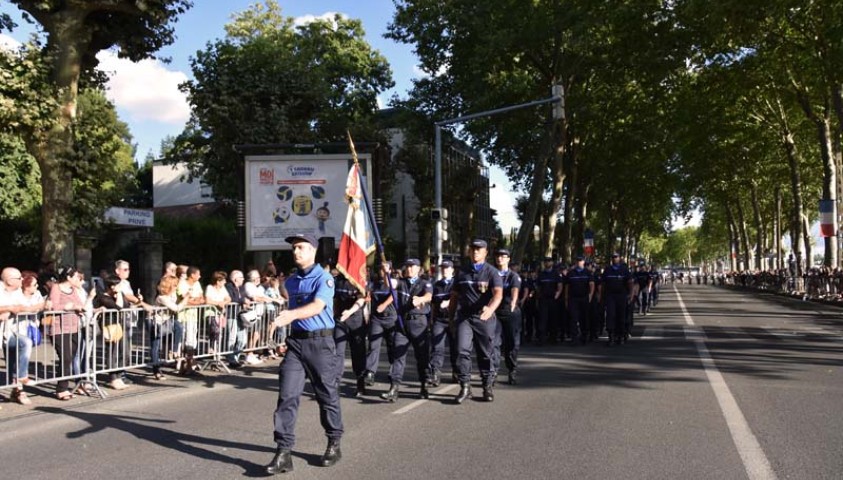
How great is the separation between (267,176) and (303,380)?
45.6 feet

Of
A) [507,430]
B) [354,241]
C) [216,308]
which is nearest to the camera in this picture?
[507,430]

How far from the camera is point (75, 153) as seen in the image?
16.2 meters

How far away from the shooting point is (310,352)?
6133 mm

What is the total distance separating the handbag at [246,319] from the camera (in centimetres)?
1327

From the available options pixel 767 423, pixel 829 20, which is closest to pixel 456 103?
pixel 829 20

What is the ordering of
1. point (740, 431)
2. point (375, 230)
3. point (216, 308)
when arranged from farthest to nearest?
1. point (216, 308)
2. point (375, 230)
3. point (740, 431)

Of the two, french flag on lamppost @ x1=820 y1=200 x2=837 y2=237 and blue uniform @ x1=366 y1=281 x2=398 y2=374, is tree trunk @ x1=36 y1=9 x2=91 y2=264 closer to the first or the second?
blue uniform @ x1=366 y1=281 x2=398 y2=374

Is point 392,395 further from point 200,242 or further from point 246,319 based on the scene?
point 200,242

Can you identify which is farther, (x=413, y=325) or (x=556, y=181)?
(x=556, y=181)

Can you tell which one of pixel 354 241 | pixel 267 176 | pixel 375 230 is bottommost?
pixel 354 241

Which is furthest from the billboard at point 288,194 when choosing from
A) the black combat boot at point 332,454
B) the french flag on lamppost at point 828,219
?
the french flag on lamppost at point 828,219

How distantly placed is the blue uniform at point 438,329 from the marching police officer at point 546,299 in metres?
6.41

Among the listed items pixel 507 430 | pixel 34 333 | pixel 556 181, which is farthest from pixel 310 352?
pixel 556 181

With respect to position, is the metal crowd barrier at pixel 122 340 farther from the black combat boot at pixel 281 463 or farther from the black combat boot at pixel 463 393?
the black combat boot at pixel 281 463
